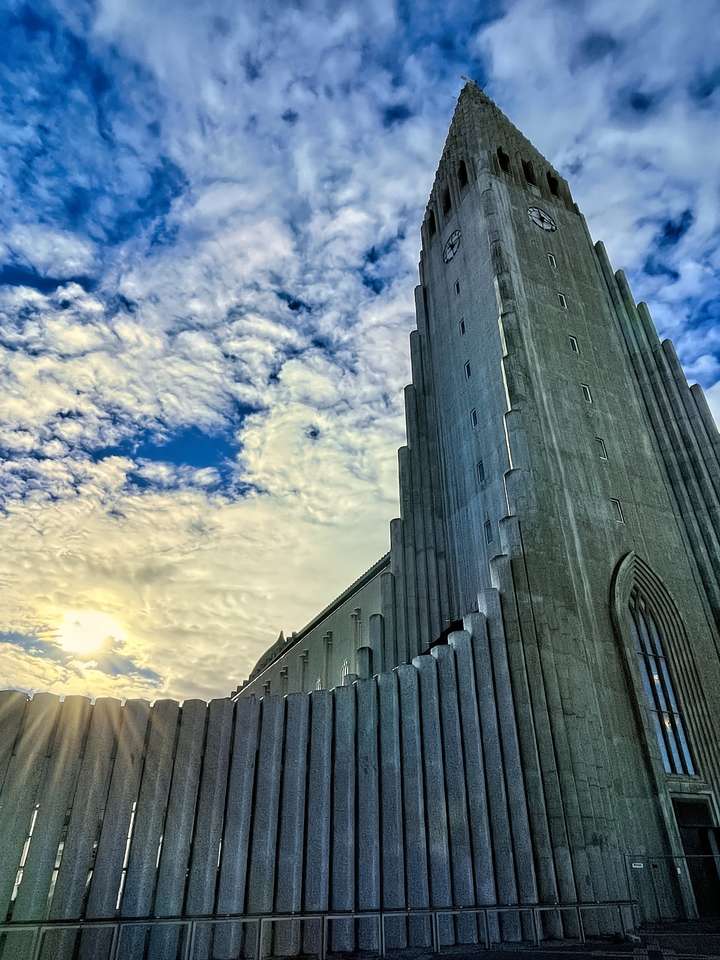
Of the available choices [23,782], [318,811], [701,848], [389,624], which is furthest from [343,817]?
[701,848]

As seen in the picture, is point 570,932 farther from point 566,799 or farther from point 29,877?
point 29,877

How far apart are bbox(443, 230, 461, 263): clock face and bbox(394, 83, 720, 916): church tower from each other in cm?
22

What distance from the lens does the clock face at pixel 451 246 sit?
35031mm

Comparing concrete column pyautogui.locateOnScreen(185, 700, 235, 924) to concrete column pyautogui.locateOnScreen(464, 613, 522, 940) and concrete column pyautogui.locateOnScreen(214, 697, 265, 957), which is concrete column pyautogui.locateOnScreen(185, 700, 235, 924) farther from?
concrete column pyautogui.locateOnScreen(464, 613, 522, 940)

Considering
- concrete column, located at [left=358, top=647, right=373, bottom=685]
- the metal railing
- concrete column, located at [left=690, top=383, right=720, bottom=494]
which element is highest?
concrete column, located at [left=690, top=383, right=720, bottom=494]

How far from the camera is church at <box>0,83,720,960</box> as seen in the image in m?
13.5

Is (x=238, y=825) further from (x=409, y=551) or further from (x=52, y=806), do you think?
(x=409, y=551)

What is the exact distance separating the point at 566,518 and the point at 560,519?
34cm

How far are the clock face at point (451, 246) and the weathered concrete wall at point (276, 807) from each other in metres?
24.4

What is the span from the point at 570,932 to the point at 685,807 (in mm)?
6629

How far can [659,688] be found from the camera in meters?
22.3

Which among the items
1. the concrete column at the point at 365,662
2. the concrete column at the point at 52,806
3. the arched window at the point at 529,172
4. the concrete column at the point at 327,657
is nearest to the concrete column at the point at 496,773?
the concrete column at the point at 365,662

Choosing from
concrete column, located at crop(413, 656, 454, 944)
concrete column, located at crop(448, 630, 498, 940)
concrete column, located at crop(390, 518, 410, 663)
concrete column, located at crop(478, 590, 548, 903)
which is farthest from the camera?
concrete column, located at crop(390, 518, 410, 663)

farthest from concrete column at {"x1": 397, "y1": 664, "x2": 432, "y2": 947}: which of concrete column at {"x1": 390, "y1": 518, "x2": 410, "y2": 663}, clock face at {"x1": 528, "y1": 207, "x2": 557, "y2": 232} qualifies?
clock face at {"x1": 528, "y1": 207, "x2": 557, "y2": 232}
